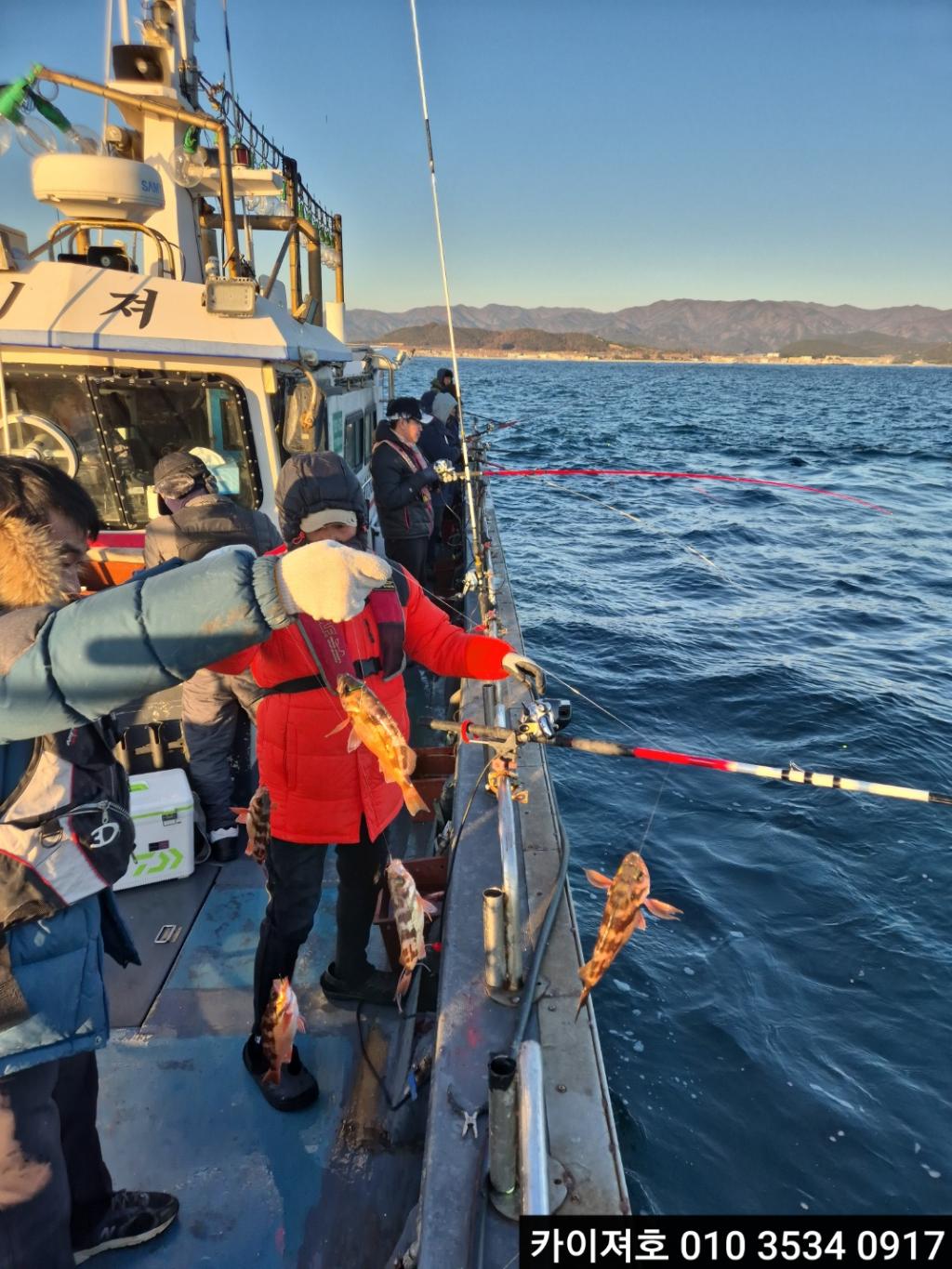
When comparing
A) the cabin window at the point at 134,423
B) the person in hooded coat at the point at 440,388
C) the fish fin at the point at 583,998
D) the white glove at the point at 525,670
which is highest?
the person in hooded coat at the point at 440,388

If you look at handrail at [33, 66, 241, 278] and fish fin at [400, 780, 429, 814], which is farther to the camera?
handrail at [33, 66, 241, 278]

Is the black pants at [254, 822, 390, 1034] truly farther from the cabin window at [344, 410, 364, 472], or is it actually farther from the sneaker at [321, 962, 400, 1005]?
the cabin window at [344, 410, 364, 472]

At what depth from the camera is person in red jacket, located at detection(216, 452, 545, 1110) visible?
2908 millimetres

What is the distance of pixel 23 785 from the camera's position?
1857 mm

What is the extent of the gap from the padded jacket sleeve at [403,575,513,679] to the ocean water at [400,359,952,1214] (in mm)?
3257

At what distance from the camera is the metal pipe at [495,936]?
107 inches

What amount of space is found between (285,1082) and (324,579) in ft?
8.02

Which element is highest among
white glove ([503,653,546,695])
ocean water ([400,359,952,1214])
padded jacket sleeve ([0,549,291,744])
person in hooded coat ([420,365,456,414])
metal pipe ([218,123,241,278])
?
metal pipe ([218,123,241,278])

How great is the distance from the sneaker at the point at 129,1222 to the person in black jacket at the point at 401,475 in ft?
18.1

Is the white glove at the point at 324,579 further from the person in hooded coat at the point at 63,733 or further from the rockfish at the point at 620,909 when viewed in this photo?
the rockfish at the point at 620,909

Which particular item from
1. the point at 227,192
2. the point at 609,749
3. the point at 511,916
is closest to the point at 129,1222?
the point at 511,916

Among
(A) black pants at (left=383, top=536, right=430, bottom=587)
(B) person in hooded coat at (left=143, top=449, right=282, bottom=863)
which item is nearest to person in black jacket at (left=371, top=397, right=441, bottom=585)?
(A) black pants at (left=383, top=536, right=430, bottom=587)

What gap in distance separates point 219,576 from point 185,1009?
287cm

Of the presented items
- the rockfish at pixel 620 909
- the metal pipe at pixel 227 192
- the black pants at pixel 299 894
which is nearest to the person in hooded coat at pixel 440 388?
the metal pipe at pixel 227 192
